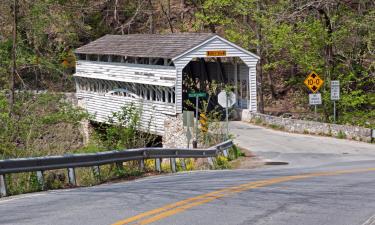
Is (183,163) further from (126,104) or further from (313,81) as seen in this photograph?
(126,104)

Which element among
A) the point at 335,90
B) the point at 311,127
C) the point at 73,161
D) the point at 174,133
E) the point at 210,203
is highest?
the point at 335,90

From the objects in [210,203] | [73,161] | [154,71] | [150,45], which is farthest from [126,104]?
[210,203]

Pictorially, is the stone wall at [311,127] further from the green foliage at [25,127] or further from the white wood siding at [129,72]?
the green foliage at [25,127]

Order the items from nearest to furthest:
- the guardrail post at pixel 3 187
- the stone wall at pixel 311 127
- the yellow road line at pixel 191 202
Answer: the yellow road line at pixel 191 202, the guardrail post at pixel 3 187, the stone wall at pixel 311 127

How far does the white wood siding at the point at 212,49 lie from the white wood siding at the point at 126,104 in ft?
3.48

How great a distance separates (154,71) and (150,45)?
6.76ft

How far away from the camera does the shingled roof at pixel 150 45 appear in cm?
3422

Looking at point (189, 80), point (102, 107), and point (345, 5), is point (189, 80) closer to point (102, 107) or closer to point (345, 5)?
point (102, 107)

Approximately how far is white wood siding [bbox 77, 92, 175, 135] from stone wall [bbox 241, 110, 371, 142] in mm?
4170

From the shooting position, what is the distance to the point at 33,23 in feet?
93.5

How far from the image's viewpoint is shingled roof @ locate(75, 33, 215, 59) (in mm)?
34219

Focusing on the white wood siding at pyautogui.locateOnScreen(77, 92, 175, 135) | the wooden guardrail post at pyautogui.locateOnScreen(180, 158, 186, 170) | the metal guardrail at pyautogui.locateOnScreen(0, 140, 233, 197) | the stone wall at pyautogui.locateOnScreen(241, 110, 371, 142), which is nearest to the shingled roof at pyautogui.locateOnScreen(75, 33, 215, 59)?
the white wood siding at pyautogui.locateOnScreen(77, 92, 175, 135)

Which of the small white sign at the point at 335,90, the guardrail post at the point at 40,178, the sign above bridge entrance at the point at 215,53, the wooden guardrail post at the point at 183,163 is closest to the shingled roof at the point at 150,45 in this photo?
the sign above bridge entrance at the point at 215,53

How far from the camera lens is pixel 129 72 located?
123 ft
